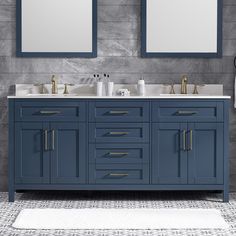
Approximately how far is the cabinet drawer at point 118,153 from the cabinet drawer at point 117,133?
49 millimetres

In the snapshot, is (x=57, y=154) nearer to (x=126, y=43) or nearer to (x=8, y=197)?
(x=8, y=197)

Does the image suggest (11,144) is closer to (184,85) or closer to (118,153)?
(118,153)

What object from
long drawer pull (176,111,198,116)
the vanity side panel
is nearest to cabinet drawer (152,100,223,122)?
long drawer pull (176,111,198,116)

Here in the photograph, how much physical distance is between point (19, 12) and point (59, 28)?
378mm

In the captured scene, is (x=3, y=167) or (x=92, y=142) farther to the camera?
(x=3, y=167)

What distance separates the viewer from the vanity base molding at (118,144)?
5.27 meters

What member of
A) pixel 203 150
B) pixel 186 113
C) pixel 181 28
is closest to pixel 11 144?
pixel 186 113

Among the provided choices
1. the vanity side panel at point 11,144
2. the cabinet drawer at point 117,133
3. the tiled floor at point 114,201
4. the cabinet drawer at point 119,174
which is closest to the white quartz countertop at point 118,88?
the vanity side panel at point 11,144

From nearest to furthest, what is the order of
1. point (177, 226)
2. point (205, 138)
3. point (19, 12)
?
point (177, 226)
point (205, 138)
point (19, 12)

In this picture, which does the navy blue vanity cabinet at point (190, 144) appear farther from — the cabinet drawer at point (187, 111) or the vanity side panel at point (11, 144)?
the vanity side panel at point (11, 144)

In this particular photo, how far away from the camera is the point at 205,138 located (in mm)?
5277

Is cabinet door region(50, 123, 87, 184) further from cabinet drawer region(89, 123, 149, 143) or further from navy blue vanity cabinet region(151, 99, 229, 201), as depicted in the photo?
navy blue vanity cabinet region(151, 99, 229, 201)

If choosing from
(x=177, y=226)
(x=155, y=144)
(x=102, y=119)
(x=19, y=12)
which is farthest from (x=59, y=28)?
(x=177, y=226)

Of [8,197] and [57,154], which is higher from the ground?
[57,154]
